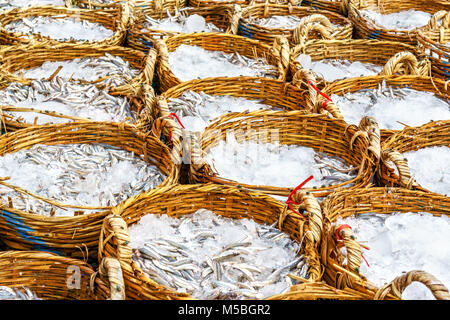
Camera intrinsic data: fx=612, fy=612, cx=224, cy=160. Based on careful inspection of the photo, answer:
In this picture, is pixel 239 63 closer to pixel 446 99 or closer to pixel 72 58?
pixel 72 58

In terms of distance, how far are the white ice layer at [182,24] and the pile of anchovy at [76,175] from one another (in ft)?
7.00

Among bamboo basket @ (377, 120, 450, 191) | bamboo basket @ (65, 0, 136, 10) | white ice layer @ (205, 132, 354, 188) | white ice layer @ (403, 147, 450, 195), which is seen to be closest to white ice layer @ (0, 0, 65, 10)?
bamboo basket @ (65, 0, 136, 10)

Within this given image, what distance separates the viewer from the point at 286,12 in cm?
659

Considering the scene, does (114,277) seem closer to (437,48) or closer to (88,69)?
(88,69)

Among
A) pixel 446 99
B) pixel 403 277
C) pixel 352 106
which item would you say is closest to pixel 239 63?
pixel 352 106

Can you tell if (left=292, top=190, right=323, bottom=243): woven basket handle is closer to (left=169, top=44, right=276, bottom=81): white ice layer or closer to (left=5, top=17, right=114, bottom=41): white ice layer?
(left=169, top=44, right=276, bottom=81): white ice layer

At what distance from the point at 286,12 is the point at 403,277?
4542mm

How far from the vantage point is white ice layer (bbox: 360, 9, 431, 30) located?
21.4 feet

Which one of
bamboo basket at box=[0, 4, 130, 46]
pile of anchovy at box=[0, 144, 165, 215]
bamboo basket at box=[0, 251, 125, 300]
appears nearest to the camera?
bamboo basket at box=[0, 251, 125, 300]

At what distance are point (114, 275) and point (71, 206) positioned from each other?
0.78 m

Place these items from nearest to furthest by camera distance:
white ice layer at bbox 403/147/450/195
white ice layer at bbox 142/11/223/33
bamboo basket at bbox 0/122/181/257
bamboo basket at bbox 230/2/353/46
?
bamboo basket at bbox 0/122/181/257 → white ice layer at bbox 403/147/450/195 → bamboo basket at bbox 230/2/353/46 → white ice layer at bbox 142/11/223/33

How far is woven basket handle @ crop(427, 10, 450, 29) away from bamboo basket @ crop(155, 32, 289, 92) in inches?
58.0

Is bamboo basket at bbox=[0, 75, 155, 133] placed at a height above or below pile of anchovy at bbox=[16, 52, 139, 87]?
below

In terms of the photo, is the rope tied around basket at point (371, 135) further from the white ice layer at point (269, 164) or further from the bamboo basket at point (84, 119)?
the bamboo basket at point (84, 119)
